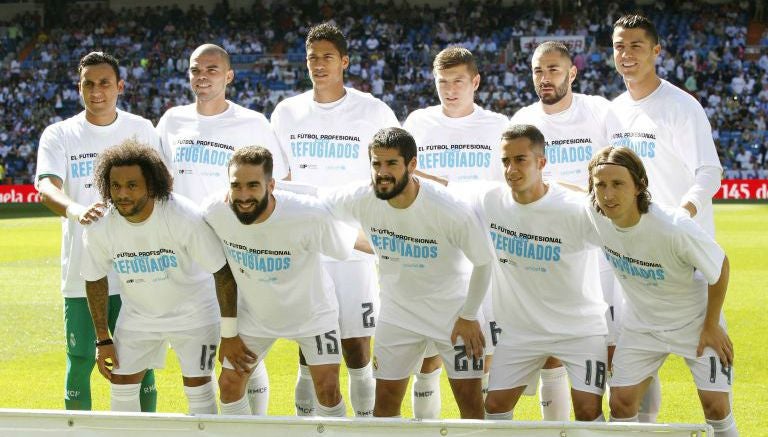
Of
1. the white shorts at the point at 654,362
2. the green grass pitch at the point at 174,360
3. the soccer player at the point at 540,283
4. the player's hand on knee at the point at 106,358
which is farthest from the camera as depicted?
the green grass pitch at the point at 174,360

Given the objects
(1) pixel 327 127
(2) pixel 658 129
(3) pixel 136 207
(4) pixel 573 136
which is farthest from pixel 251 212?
(2) pixel 658 129

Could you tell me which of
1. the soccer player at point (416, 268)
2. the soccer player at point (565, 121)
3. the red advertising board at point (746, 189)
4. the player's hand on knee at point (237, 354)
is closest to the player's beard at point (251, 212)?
the soccer player at point (416, 268)

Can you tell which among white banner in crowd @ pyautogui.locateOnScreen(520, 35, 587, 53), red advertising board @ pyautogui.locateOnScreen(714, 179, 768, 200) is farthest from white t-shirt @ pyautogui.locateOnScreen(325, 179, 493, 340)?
white banner in crowd @ pyautogui.locateOnScreen(520, 35, 587, 53)

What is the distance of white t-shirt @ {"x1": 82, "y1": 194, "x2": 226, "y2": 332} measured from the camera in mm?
5723

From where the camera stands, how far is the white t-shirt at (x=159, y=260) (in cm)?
572

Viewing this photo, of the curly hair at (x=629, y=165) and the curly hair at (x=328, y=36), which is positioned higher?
the curly hair at (x=328, y=36)

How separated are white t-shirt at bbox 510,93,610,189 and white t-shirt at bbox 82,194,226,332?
7.21 ft

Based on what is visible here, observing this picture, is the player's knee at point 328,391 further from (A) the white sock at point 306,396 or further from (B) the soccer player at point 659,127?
(B) the soccer player at point 659,127

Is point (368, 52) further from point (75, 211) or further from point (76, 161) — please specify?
point (75, 211)

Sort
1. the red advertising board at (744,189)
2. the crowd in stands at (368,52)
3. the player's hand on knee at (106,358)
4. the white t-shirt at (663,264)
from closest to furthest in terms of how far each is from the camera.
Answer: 1. the white t-shirt at (663,264)
2. the player's hand on knee at (106,358)
3. the red advertising board at (744,189)
4. the crowd in stands at (368,52)

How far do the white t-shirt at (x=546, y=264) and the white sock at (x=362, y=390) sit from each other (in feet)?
3.42

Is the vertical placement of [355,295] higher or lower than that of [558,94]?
lower

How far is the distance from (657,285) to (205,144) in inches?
122

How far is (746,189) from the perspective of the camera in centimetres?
2884
